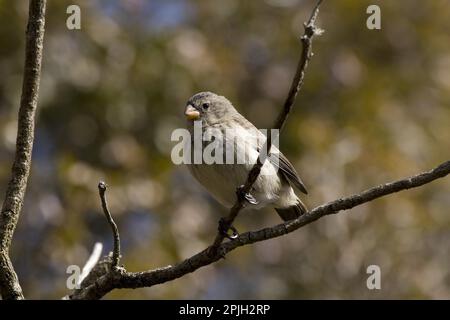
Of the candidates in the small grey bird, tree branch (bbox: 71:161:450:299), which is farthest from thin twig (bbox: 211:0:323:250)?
the small grey bird

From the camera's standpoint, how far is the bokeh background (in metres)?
5.58

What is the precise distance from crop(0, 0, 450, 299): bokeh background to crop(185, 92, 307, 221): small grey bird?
3.72 feet

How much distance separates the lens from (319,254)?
595 centimetres

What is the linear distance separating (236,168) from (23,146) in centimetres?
148

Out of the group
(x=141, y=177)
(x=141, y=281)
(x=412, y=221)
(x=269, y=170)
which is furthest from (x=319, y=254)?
(x=141, y=281)

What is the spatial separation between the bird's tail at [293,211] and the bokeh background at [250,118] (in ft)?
3.01

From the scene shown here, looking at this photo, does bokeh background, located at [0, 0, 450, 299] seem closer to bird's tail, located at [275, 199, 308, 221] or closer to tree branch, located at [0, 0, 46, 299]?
bird's tail, located at [275, 199, 308, 221]

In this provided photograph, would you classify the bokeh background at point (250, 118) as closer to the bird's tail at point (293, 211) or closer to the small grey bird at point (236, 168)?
the bird's tail at point (293, 211)

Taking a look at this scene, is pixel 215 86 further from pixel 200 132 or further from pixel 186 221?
pixel 200 132

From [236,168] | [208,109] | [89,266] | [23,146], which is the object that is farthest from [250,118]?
[23,146]

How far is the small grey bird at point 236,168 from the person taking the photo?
385cm

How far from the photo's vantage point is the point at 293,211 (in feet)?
15.2

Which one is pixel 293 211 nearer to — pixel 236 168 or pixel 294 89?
pixel 236 168

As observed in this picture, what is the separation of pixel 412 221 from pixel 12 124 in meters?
3.08
